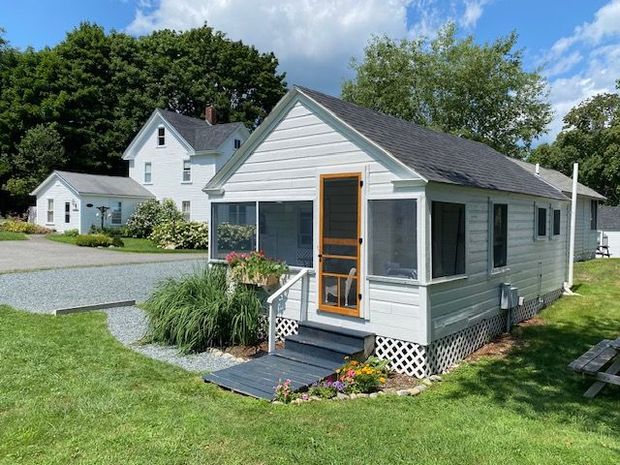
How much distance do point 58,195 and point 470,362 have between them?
28339 millimetres

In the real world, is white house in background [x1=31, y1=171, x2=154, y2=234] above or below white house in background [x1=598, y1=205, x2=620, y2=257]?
above

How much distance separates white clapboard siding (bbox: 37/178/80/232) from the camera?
89.7 feet

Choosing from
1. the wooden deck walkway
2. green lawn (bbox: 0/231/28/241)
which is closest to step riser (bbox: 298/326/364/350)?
the wooden deck walkway

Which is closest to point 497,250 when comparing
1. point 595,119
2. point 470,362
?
point 470,362

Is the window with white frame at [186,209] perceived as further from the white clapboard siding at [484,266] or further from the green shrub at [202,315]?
the white clapboard siding at [484,266]

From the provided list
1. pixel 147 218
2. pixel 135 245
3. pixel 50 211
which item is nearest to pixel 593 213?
pixel 135 245

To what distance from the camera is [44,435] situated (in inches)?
152

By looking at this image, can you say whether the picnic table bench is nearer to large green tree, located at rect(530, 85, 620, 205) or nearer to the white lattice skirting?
the white lattice skirting

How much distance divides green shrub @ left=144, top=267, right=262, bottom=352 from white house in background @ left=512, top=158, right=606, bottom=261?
16.1 m

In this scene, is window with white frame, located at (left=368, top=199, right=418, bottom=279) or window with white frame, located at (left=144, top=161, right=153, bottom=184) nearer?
window with white frame, located at (left=368, top=199, right=418, bottom=279)

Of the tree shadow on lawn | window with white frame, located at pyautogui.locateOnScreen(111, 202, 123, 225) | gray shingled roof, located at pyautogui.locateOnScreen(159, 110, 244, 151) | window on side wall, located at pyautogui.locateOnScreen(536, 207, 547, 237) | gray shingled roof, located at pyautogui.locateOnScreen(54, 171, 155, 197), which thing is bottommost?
the tree shadow on lawn

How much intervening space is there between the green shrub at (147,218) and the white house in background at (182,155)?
136 cm

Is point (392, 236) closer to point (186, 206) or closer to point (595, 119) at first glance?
point (186, 206)

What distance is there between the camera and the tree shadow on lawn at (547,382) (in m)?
4.78
